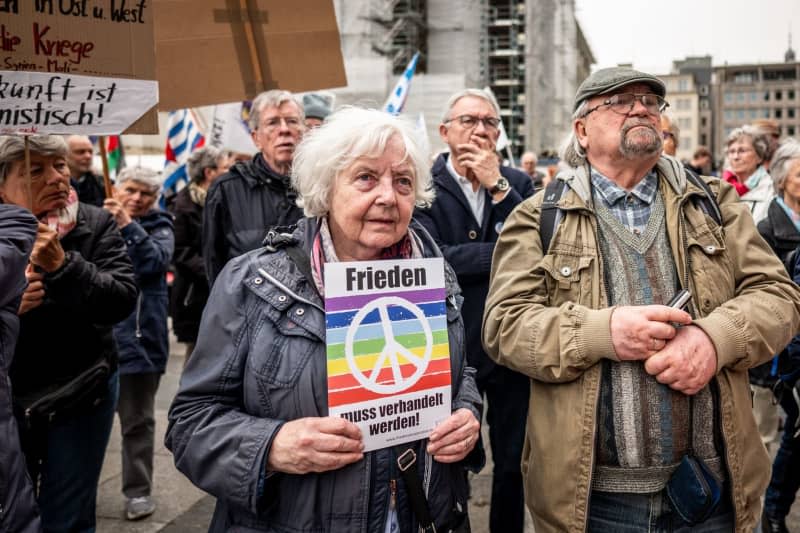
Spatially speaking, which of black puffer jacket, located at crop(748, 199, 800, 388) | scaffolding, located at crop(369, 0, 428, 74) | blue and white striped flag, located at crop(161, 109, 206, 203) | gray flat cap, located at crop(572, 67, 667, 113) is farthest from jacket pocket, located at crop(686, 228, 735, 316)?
scaffolding, located at crop(369, 0, 428, 74)

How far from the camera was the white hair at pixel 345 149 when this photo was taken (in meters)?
2.01

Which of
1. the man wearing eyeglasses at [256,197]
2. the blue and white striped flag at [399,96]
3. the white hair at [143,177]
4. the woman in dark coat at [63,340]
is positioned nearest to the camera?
the woman in dark coat at [63,340]

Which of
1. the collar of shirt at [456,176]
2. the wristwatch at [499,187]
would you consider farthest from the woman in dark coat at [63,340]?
the wristwatch at [499,187]

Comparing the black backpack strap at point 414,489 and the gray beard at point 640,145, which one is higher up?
the gray beard at point 640,145

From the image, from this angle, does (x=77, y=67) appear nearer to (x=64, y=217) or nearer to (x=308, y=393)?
(x=64, y=217)

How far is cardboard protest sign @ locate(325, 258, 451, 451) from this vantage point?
6.07 feet

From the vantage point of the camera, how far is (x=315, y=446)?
1780 millimetres

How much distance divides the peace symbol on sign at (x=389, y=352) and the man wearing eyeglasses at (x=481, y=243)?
1.28 meters

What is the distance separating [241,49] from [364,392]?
2444mm

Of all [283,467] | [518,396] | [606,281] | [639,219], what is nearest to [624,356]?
[606,281]

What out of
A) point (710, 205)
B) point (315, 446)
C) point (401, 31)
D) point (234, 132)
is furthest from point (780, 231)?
point (401, 31)

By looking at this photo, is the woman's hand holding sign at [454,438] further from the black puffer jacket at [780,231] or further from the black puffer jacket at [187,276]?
the black puffer jacket at [187,276]

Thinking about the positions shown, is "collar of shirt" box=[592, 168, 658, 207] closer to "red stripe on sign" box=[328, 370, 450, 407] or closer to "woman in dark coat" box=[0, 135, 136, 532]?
"red stripe on sign" box=[328, 370, 450, 407]

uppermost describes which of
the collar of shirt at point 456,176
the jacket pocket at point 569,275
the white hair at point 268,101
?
the white hair at point 268,101
